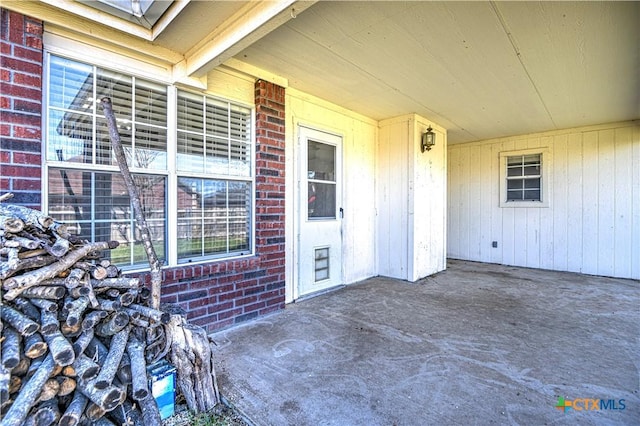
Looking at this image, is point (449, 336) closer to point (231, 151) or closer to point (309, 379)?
point (309, 379)

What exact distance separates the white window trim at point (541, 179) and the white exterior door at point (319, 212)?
3813 mm

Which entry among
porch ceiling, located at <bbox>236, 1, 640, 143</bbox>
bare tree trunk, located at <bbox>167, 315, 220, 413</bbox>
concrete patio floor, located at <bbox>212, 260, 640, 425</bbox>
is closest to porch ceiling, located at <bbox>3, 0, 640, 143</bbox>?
porch ceiling, located at <bbox>236, 1, 640, 143</bbox>

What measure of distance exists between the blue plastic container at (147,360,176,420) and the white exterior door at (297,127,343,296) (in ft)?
7.47

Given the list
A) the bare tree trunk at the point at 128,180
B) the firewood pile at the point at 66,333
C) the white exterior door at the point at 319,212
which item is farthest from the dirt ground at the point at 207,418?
the white exterior door at the point at 319,212

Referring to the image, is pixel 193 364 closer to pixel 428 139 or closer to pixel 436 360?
pixel 436 360

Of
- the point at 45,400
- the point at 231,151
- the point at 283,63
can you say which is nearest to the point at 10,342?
the point at 45,400

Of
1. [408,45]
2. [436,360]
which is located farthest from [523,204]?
[436,360]

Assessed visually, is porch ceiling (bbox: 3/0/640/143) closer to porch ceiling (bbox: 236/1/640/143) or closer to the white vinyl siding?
porch ceiling (bbox: 236/1/640/143)

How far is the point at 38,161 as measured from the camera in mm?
2076

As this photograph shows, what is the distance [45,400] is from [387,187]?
4654 mm

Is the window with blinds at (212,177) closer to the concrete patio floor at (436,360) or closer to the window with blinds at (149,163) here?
the window with blinds at (149,163)

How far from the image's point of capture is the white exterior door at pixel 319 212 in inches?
159

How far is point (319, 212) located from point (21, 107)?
308cm

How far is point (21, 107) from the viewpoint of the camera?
200cm
